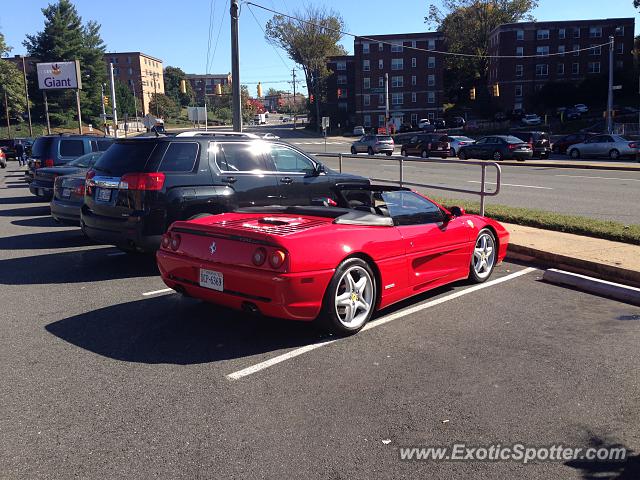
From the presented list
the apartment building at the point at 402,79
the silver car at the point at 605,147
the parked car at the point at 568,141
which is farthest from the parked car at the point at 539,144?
the apartment building at the point at 402,79

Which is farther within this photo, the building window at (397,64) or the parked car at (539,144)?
the building window at (397,64)

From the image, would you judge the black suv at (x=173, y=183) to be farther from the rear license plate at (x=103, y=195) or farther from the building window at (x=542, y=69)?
the building window at (x=542, y=69)

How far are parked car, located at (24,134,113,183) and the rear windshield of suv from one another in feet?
30.9

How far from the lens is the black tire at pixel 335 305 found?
16.1 feet

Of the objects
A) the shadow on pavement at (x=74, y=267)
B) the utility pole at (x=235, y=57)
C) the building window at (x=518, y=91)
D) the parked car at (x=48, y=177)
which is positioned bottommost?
the shadow on pavement at (x=74, y=267)

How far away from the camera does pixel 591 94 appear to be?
255 feet

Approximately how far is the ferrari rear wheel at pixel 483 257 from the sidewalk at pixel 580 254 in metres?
1.24

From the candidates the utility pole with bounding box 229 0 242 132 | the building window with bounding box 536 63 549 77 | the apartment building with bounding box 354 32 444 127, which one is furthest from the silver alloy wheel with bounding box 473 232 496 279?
the apartment building with bounding box 354 32 444 127

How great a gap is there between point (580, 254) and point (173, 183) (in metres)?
5.35

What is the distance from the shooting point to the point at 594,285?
6719 millimetres

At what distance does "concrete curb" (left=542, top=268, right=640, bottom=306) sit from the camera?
6354 mm

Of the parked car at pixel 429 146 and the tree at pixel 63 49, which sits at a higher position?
the tree at pixel 63 49

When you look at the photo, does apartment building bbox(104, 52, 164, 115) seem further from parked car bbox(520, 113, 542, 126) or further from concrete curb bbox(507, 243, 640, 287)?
concrete curb bbox(507, 243, 640, 287)

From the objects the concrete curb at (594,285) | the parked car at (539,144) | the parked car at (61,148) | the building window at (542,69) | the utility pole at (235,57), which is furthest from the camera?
the building window at (542,69)
